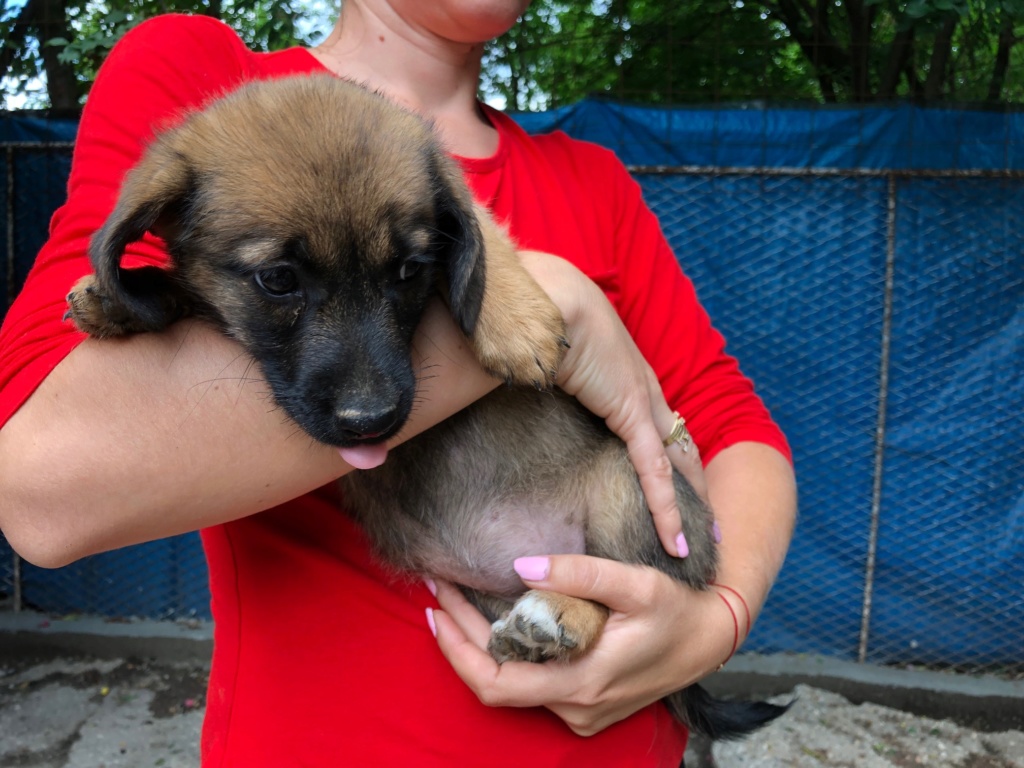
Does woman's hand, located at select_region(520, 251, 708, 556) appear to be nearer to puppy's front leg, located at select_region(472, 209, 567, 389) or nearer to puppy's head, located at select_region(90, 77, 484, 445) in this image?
puppy's front leg, located at select_region(472, 209, 567, 389)

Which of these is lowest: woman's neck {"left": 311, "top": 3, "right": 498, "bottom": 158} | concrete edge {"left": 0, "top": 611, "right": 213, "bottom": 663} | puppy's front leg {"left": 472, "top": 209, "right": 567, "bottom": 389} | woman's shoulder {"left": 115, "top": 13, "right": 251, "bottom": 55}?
concrete edge {"left": 0, "top": 611, "right": 213, "bottom": 663}

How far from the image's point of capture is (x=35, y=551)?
3.90 ft

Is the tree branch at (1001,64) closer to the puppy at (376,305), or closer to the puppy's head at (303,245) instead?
the puppy at (376,305)

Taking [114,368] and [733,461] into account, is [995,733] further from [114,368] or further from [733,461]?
[114,368]

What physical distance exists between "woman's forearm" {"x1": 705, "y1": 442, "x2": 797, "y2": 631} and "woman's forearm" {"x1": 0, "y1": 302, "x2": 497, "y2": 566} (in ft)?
2.98

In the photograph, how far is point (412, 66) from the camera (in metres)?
1.93

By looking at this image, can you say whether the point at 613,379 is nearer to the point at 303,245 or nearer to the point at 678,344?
the point at 678,344

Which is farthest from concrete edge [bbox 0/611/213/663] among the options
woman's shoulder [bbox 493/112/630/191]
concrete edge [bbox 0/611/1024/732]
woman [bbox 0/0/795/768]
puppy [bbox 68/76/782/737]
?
woman's shoulder [bbox 493/112/630/191]

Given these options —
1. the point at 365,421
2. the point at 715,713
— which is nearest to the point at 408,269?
the point at 365,421

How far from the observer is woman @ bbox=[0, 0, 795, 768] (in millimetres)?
1200

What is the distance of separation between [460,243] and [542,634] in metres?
0.70

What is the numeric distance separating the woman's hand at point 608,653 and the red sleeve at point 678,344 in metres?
0.50

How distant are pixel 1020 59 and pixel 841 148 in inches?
59.0

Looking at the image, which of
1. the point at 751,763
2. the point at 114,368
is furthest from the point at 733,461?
the point at 751,763
